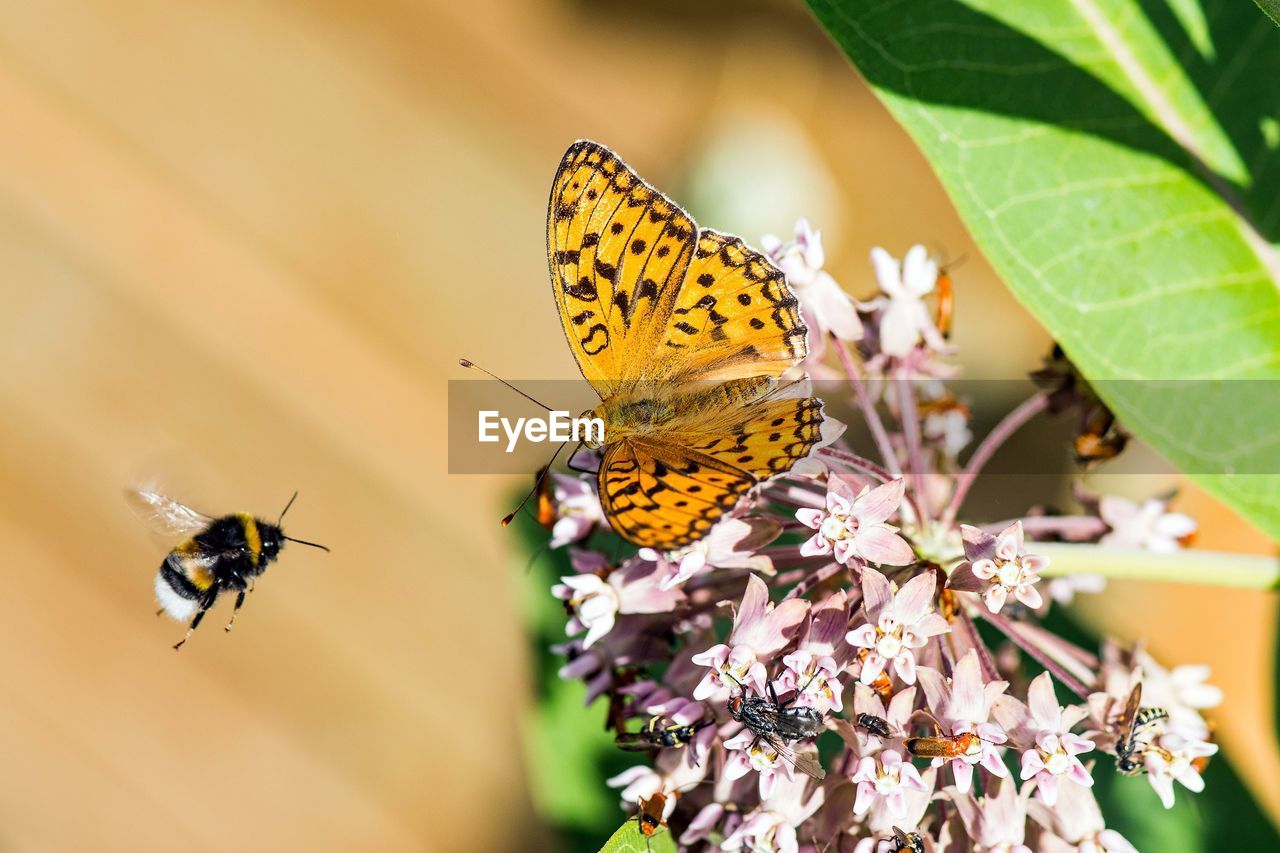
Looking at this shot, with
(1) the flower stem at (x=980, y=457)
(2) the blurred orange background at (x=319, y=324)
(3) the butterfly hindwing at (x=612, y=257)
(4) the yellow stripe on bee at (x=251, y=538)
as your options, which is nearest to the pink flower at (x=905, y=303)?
(1) the flower stem at (x=980, y=457)

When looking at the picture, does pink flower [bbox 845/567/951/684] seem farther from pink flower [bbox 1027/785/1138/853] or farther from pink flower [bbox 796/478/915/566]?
pink flower [bbox 1027/785/1138/853]

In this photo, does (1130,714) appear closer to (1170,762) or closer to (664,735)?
(1170,762)

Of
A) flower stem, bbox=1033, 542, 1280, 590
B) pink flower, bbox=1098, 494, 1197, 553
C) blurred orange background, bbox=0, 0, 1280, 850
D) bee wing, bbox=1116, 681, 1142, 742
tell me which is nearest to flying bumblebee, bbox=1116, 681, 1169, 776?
bee wing, bbox=1116, 681, 1142, 742
